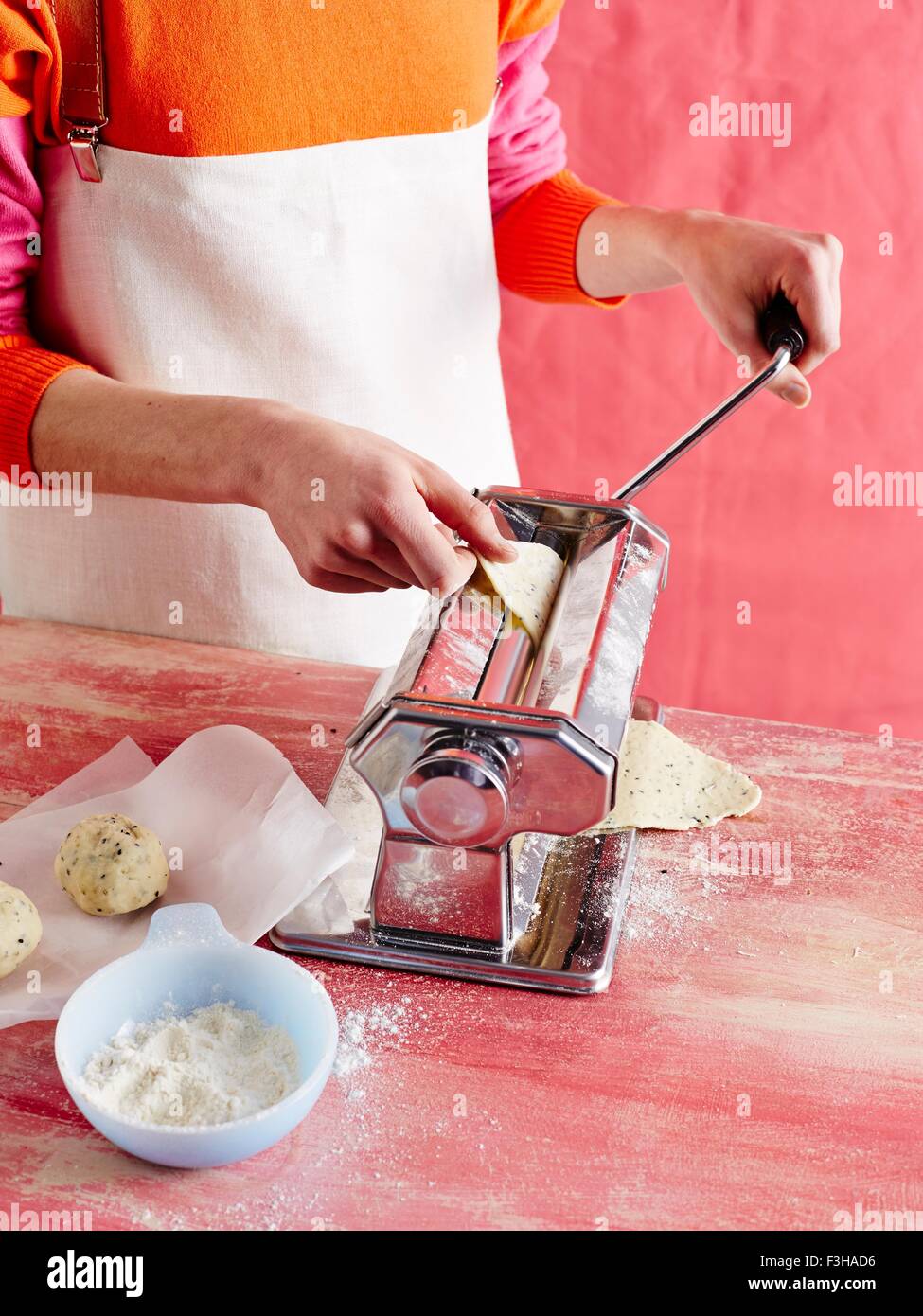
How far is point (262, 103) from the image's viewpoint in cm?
119

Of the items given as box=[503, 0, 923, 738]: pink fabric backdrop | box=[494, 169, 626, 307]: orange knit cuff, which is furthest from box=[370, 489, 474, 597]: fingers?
box=[503, 0, 923, 738]: pink fabric backdrop

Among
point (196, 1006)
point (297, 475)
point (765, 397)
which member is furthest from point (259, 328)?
point (765, 397)

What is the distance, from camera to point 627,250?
1.44 meters

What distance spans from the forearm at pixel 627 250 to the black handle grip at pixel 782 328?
0.16 m

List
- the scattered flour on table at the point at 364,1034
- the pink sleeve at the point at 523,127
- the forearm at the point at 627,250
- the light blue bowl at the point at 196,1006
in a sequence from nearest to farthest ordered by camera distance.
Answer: the light blue bowl at the point at 196,1006 → the scattered flour on table at the point at 364,1034 → the forearm at the point at 627,250 → the pink sleeve at the point at 523,127

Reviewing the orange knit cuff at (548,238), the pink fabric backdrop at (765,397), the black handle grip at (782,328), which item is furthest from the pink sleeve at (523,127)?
the black handle grip at (782,328)

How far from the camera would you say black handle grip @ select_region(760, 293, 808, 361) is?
1.15m

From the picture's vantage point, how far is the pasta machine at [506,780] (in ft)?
2.56

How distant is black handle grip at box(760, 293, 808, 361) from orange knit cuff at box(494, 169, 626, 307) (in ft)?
1.31

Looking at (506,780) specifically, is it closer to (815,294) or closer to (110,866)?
(110,866)

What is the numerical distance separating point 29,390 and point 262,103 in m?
0.38

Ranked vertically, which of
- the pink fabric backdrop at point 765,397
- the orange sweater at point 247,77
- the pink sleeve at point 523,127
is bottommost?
the pink fabric backdrop at point 765,397

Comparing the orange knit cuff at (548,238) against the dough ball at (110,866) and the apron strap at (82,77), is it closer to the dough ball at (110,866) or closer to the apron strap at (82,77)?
the apron strap at (82,77)

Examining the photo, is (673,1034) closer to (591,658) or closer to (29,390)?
(591,658)
